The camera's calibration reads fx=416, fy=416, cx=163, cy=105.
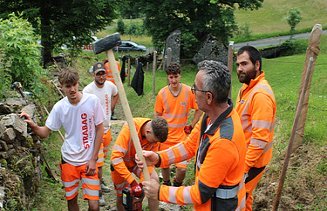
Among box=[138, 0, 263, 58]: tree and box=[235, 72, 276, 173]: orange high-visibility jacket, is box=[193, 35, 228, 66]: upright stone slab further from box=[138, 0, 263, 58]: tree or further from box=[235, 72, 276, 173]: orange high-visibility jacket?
box=[235, 72, 276, 173]: orange high-visibility jacket

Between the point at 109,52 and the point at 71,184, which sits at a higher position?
the point at 109,52

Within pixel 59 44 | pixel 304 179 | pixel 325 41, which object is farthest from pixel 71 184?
pixel 325 41

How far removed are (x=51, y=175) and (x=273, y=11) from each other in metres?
45.3

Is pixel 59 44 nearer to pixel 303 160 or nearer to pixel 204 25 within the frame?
pixel 204 25

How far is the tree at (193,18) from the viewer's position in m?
22.8

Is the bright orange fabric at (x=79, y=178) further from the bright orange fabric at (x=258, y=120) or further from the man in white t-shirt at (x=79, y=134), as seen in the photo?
the bright orange fabric at (x=258, y=120)

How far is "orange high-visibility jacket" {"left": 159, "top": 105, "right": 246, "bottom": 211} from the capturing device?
2.63m

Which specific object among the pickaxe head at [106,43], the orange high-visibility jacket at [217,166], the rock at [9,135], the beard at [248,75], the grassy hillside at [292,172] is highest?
the pickaxe head at [106,43]

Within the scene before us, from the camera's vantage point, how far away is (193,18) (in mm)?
23516

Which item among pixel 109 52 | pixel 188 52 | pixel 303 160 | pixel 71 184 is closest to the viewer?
pixel 109 52

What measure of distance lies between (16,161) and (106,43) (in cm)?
273

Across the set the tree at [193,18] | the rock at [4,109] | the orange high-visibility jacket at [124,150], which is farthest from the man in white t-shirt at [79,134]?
the tree at [193,18]

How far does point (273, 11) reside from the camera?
47906 millimetres

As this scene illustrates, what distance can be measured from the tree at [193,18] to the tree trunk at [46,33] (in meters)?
7.85
